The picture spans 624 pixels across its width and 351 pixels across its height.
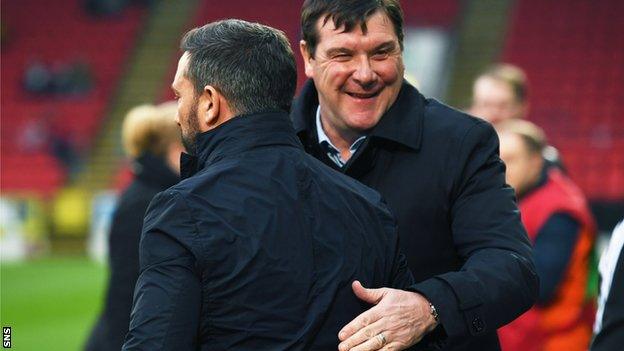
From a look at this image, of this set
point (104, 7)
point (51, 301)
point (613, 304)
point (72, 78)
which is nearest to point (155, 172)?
point (613, 304)

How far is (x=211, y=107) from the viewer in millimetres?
2221

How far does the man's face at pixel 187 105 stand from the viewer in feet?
7.33

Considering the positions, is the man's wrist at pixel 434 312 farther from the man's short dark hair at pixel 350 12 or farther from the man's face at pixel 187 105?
the man's short dark hair at pixel 350 12

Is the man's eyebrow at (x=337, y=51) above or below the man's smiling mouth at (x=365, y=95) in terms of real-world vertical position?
above

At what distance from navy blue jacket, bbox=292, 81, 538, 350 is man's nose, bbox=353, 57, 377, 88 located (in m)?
0.12

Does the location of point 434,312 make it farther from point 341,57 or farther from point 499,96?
point 499,96

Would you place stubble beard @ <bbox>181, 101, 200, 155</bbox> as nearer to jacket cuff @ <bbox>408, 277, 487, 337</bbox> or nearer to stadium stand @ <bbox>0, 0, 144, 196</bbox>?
jacket cuff @ <bbox>408, 277, 487, 337</bbox>

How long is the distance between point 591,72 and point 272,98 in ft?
59.4

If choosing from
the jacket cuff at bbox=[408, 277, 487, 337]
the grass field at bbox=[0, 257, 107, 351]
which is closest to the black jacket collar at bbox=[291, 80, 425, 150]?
the jacket cuff at bbox=[408, 277, 487, 337]

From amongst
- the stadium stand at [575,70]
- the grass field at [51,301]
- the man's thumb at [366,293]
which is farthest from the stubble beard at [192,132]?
the stadium stand at [575,70]

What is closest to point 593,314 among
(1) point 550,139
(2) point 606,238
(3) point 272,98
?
(3) point 272,98

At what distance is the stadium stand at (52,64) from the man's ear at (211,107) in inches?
705

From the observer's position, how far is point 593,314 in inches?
181

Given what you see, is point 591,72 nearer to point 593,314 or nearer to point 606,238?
point 606,238
